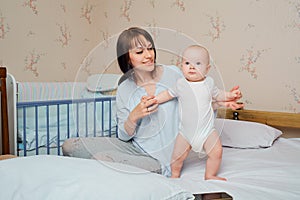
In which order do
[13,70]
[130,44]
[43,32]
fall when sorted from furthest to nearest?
[43,32] < [13,70] < [130,44]

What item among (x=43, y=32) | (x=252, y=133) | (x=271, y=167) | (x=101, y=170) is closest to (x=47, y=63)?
(x=43, y=32)

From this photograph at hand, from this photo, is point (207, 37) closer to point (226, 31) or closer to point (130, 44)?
point (226, 31)

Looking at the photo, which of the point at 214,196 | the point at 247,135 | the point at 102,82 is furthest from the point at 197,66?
the point at 247,135

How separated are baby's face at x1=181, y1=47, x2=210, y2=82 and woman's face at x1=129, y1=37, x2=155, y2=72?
0.12 metres

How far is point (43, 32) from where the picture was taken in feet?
8.89

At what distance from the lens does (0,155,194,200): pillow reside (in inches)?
28.7

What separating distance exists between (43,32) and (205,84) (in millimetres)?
1934

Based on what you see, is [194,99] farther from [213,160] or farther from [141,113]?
[213,160]

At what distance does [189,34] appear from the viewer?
2.50 metres

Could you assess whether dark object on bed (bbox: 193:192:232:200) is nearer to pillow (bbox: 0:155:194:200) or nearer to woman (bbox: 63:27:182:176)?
pillow (bbox: 0:155:194:200)

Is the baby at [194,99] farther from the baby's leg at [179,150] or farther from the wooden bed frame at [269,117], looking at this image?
the wooden bed frame at [269,117]

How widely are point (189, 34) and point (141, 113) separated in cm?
154

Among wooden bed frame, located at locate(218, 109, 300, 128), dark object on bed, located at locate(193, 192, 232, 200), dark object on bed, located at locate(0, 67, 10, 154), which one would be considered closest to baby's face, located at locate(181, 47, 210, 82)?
dark object on bed, located at locate(193, 192, 232, 200)

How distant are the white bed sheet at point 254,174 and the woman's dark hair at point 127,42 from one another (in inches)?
14.9
